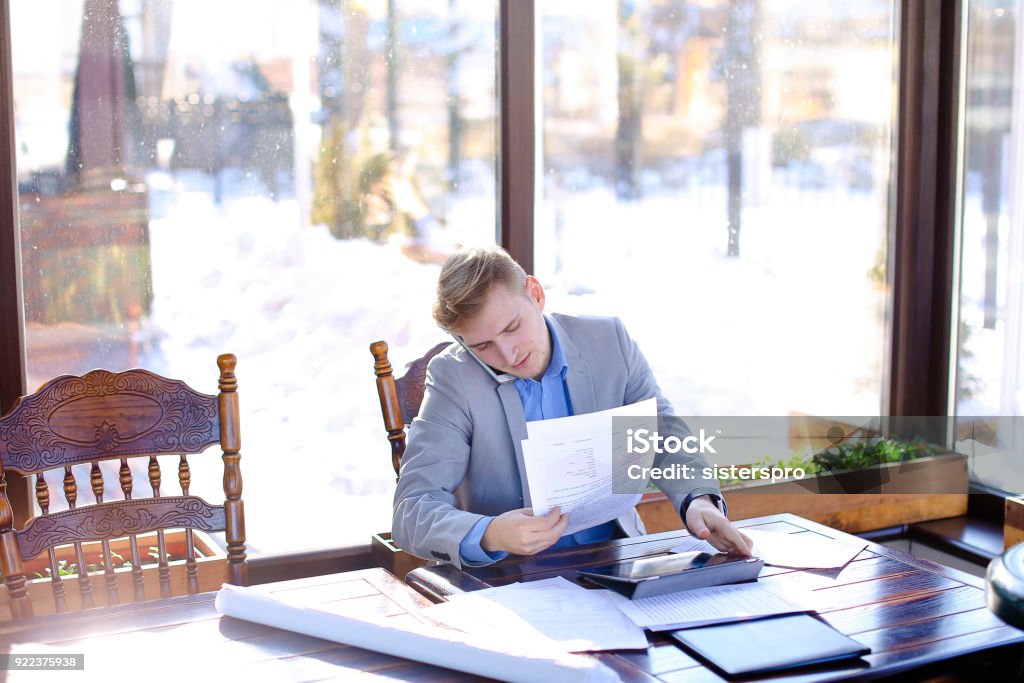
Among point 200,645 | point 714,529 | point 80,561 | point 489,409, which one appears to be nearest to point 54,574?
point 80,561

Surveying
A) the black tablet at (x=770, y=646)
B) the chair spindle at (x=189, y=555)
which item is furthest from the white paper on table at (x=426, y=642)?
the chair spindle at (x=189, y=555)

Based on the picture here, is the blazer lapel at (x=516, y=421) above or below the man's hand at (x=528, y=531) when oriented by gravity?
above

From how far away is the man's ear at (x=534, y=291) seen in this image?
204cm

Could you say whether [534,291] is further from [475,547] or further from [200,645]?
[200,645]

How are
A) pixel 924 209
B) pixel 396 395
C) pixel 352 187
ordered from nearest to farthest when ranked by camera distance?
pixel 396 395, pixel 352 187, pixel 924 209

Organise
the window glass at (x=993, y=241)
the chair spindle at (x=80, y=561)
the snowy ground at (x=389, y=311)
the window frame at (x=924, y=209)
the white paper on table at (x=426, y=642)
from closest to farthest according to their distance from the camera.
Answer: the white paper on table at (x=426, y=642)
the chair spindle at (x=80, y=561)
the snowy ground at (x=389, y=311)
the window glass at (x=993, y=241)
the window frame at (x=924, y=209)

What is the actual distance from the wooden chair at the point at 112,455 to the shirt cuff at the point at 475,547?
20.6 inches

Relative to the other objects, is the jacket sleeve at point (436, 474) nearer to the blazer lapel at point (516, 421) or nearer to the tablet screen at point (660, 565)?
the blazer lapel at point (516, 421)

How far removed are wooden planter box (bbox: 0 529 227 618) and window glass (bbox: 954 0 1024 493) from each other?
273cm

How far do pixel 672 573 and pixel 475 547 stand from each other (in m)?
0.35

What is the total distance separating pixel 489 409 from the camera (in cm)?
198

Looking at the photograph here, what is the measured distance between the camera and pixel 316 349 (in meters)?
2.99

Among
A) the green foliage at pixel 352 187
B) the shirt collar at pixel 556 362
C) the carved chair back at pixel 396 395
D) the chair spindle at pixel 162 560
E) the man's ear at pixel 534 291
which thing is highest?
the green foliage at pixel 352 187

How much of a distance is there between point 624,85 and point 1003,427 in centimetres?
184
